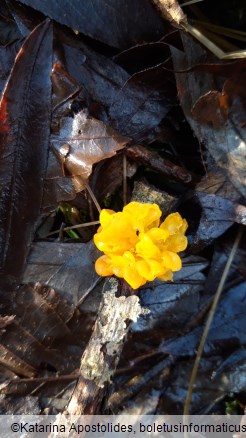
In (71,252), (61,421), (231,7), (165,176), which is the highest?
(231,7)

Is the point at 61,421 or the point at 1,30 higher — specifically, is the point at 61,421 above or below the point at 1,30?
below

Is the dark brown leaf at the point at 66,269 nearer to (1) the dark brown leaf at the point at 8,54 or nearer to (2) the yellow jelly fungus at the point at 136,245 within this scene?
(2) the yellow jelly fungus at the point at 136,245

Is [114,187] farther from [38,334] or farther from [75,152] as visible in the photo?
[38,334]

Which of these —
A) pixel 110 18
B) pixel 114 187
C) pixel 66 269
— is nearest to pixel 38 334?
pixel 66 269

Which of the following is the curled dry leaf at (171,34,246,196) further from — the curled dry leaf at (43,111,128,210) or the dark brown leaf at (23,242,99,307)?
the dark brown leaf at (23,242,99,307)

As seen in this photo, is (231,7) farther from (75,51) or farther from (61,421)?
(61,421)

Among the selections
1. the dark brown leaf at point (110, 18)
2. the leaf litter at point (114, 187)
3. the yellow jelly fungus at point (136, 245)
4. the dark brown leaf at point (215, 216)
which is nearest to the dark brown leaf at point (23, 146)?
the leaf litter at point (114, 187)

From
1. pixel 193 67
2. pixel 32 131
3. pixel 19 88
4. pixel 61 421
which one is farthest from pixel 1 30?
pixel 61 421

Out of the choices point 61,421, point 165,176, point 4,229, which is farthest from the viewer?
point 165,176
